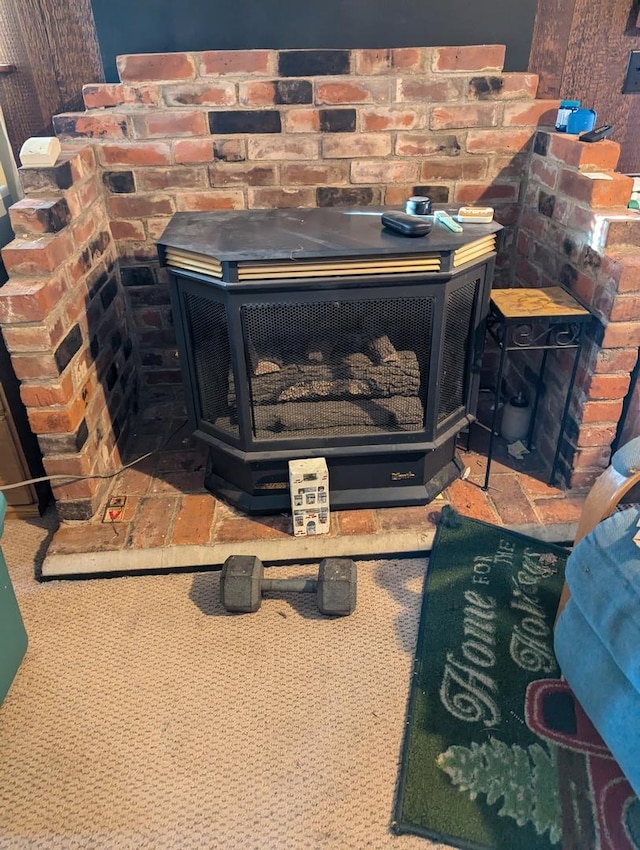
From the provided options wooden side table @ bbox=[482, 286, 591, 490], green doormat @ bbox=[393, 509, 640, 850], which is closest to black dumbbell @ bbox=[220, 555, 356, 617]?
green doormat @ bbox=[393, 509, 640, 850]

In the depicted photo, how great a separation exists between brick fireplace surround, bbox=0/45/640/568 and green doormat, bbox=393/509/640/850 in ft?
1.76

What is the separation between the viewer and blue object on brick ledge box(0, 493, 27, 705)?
1.37 meters

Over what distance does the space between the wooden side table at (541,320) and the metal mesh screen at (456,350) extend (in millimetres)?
88

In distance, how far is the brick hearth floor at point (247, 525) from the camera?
5.72 feet

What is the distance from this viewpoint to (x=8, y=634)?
140 cm

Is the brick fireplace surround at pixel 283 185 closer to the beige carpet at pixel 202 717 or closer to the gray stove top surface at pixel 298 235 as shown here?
the gray stove top surface at pixel 298 235

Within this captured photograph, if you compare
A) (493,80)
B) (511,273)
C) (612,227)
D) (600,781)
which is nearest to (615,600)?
(600,781)

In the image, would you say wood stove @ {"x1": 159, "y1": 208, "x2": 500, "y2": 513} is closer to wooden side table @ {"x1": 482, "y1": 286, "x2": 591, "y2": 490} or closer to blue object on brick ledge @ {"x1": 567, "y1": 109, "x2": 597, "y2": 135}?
wooden side table @ {"x1": 482, "y1": 286, "x2": 591, "y2": 490}

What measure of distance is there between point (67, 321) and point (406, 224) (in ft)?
3.07

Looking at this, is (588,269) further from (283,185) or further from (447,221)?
(283,185)

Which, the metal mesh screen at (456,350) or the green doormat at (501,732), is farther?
the metal mesh screen at (456,350)

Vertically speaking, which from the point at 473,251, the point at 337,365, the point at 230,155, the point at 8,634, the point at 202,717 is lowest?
the point at 202,717

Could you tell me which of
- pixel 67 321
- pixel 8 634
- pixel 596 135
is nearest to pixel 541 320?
pixel 596 135

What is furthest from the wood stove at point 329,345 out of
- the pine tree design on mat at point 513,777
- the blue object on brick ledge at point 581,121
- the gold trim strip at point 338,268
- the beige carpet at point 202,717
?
the pine tree design on mat at point 513,777
